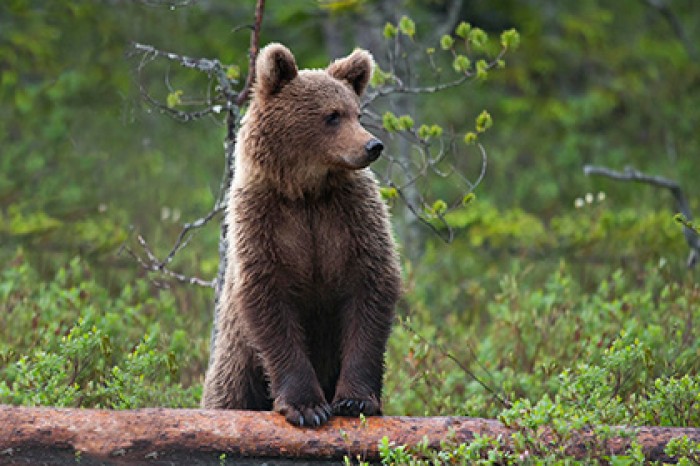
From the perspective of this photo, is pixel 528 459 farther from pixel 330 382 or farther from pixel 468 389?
pixel 468 389

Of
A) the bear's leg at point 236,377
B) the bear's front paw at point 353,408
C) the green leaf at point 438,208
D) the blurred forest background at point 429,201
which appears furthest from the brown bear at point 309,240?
the green leaf at point 438,208

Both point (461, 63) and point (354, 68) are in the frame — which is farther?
point (461, 63)

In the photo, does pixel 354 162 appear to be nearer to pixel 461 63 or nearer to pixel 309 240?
pixel 309 240

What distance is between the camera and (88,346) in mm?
4988

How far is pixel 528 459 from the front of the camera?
146 inches

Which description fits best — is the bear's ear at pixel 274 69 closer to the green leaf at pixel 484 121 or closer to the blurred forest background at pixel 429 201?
the blurred forest background at pixel 429 201

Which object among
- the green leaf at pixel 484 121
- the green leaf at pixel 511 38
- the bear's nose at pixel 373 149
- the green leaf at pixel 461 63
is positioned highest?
the green leaf at pixel 511 38

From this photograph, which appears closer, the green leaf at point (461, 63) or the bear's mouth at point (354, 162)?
the bear's mouth at point (354, 162)

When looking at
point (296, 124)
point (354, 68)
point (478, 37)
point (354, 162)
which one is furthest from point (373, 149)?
point (478, 37)

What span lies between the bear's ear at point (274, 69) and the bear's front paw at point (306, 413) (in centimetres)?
137

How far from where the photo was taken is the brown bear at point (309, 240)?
4441 millimetres

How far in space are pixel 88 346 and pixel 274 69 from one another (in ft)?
5.30

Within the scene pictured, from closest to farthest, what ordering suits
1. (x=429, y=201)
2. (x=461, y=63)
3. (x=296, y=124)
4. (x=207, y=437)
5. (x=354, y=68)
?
(x=207, y=437), (x=296, y=124), (x=354, y=68), (x=461, y=63), (x=429, y=201)

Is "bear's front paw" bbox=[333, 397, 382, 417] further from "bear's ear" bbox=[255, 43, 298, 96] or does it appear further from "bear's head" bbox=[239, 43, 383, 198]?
"bear's ear" bbox=[255, 43, 298, 96]
